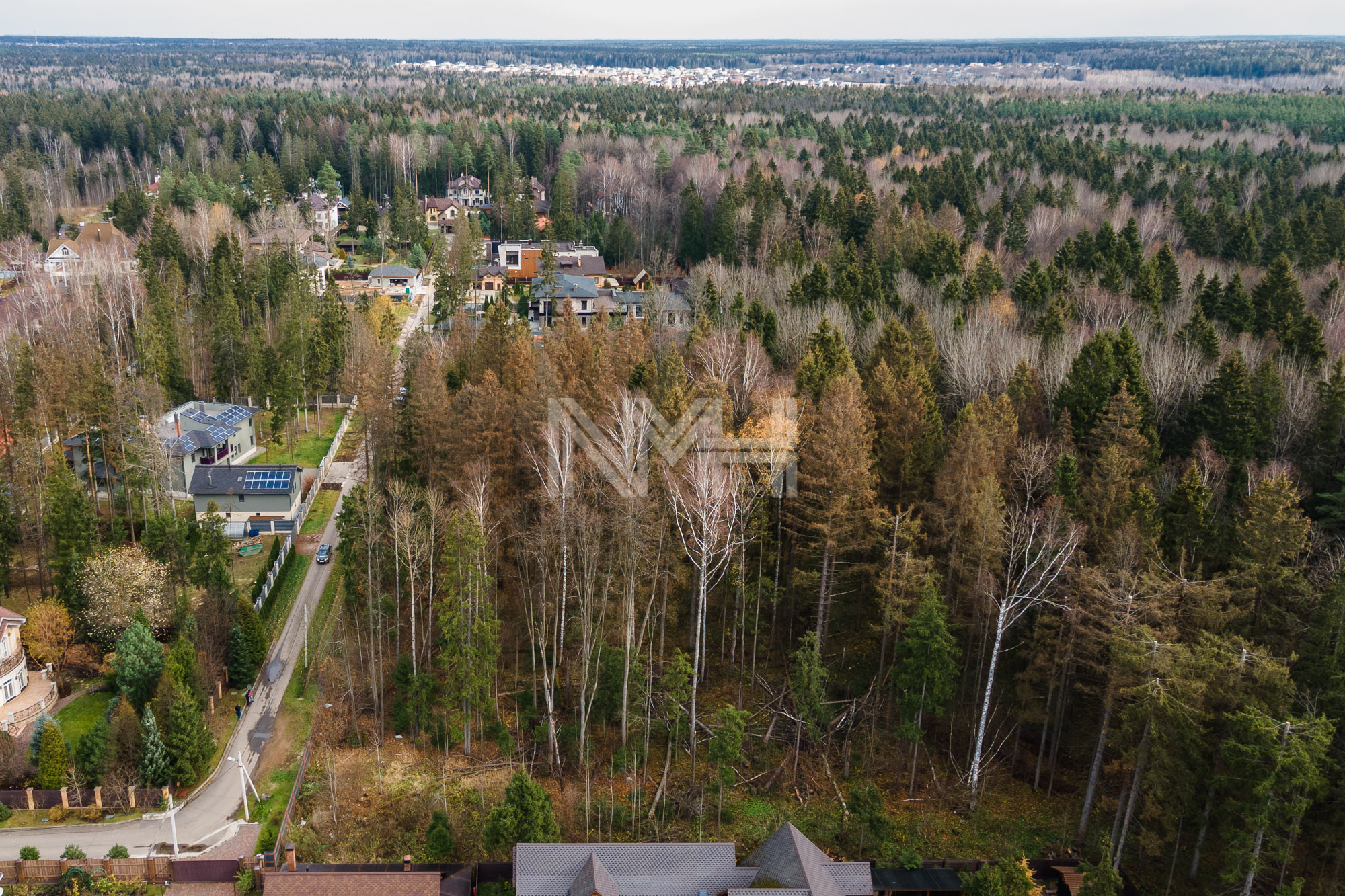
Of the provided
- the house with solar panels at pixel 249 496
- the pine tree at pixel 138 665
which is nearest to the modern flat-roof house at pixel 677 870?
the pine tree at pixel 138 665

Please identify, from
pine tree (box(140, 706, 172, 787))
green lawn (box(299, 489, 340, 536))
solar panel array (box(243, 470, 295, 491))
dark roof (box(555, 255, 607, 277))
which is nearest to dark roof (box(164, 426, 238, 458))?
solar panel array (box(243, 470, 295, 491))

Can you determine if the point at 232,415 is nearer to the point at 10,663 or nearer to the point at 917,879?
the point at 10,663

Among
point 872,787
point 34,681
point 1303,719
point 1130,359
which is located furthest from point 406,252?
point 1303,719

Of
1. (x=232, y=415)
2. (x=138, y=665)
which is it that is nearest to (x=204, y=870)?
(x=138, y=665)

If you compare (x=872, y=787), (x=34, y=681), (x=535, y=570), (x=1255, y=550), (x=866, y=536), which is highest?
(x=1255, y=550)

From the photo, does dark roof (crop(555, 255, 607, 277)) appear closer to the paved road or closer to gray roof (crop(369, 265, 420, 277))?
gray roof (crop(369, 265, 420, 277))

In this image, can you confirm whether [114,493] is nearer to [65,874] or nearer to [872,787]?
[65,874]

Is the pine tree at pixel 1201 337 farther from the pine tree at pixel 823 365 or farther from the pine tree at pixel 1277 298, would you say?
the pine tree at pixel 823 365
